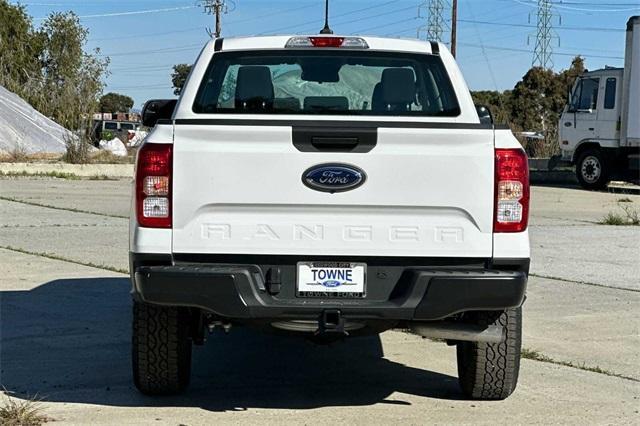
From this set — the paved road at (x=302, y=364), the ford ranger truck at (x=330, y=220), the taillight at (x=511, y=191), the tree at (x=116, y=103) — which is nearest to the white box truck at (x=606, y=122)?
the paved road at (x=302, y=364)

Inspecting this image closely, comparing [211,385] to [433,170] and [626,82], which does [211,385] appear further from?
[626,82]

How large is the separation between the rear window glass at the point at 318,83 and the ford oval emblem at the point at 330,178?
1.17 metres

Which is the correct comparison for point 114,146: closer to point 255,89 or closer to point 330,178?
point 255,89

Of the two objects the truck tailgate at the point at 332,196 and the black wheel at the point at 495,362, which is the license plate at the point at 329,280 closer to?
the truck tailgate at the point at 332,196

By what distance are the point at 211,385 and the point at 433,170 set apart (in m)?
2.01

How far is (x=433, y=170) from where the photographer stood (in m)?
5.26

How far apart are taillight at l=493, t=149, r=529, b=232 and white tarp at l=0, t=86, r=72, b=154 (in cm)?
2825

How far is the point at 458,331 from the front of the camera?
552 cm

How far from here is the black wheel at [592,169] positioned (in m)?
25.8

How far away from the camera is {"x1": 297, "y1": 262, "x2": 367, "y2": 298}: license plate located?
5.26 m

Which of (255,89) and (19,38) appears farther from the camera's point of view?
(19,38)

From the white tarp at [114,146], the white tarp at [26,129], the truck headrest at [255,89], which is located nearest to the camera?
the truck headrest at [255,89]

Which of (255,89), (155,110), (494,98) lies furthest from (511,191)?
(494,98)

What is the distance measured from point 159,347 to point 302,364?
1.48 m
